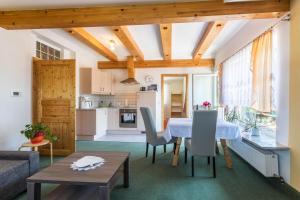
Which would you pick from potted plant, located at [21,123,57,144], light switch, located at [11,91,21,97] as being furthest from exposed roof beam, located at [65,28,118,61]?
potted plant, located at [21,123,57,144]

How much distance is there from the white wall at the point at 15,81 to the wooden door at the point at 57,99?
17 centimetres

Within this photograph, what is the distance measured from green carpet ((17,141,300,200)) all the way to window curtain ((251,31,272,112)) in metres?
1.04

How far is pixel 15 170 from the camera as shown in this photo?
2303 mm

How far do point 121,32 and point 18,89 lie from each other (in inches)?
83.6

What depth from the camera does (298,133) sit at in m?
2.35

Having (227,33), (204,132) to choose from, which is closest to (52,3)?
(204,132)

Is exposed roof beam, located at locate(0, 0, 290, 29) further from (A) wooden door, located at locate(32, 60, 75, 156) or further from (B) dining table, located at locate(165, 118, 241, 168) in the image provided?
(B) dining table, located at locate(165, 118, 241, 168)

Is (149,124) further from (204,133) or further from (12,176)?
(12,176)

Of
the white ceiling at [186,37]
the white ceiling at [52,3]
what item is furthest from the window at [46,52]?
the white ceiling at [186,37]

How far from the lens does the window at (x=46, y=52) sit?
444 cm

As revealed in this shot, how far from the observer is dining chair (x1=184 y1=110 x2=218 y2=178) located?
294cm

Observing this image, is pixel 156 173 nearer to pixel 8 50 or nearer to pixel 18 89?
pixel 18 89

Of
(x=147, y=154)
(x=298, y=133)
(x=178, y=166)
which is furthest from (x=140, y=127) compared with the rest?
(x=298, y=133)

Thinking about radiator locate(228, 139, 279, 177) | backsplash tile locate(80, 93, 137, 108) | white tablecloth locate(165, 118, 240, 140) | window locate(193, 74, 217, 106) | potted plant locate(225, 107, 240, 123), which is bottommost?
radiator locate(228, 139, 279, 177)
